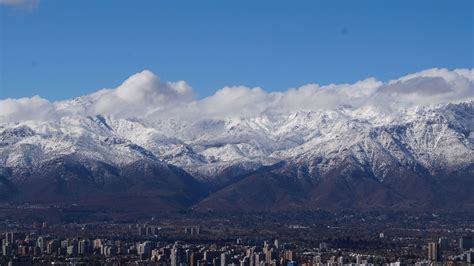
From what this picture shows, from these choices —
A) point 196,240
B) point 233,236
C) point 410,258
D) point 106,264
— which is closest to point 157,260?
point 106,264

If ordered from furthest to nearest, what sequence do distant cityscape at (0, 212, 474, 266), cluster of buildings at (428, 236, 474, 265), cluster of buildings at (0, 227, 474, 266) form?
cluster of buildings at (428, 236, 474, 265)
distant cityscape at (0, 212, 474, 266)
cluster of buildings at (0, 227, 474, 266)

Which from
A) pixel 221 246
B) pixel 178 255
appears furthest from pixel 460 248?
pixel 178 255

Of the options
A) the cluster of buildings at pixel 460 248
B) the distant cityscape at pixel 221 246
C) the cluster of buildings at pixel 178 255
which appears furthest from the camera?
the cluster of buildings at pixel 460 248

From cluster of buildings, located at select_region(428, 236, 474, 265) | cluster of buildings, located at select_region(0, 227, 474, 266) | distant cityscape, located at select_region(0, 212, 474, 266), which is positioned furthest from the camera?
cluster of buildings, located at select_region(428, 236, 474, 265)

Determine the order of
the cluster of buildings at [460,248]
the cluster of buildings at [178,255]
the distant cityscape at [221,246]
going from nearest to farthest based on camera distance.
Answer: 1. the cluster of buildings at [178,255]
2. the distant cityscape at [221,246]
3. the cluster of buildings at [460,248]

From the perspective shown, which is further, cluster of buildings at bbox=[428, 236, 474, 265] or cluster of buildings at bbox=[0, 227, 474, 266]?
cluster of buildings at bbox=[428, 236, 474, 265]

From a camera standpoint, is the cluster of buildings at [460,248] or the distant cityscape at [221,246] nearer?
the distant cityscape at [221,246]

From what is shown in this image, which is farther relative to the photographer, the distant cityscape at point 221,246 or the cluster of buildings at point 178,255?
the distant cityscape at point 221,246

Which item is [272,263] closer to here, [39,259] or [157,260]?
[157,260]
